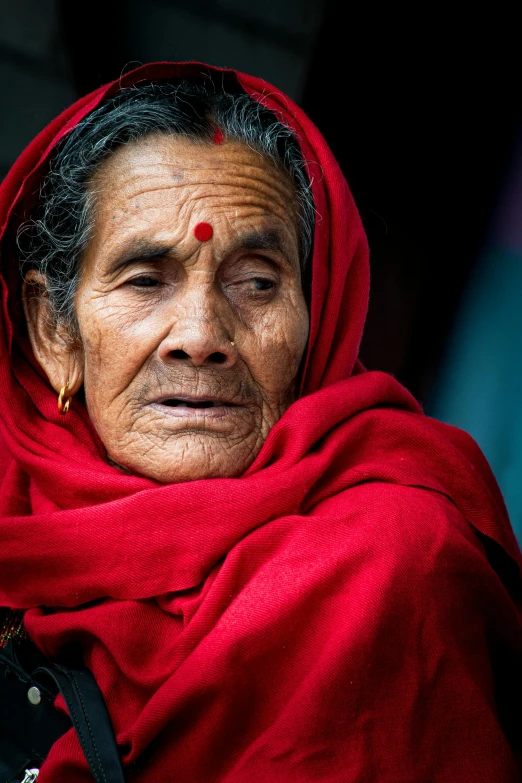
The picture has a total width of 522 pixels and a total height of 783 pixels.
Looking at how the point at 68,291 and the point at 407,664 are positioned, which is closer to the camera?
the point at 407,664

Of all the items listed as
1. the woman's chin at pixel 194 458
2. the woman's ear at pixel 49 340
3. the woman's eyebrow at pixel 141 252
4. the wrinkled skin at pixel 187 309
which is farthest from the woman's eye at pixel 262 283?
the woman's ear at pixel 49 340

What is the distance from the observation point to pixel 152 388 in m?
2.12

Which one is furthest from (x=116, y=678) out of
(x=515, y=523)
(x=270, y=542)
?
(x=515, y=523)

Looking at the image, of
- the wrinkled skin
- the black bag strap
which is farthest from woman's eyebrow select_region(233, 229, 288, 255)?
the black bag strap

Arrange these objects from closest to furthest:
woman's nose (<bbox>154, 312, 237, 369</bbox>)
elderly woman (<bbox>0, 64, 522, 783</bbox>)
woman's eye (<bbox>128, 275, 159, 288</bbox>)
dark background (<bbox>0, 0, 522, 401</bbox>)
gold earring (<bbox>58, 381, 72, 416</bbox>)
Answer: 1. elderly woman (<bbox>0, 64, 522, 783</bbox>)
2. woman's nose (<bbox>154, 312, 237, 369</bbox>)
3. woman's eye (<bbox>128, 275, 159, 288</bbox>)
4. gold earring (<bbox>58, 381, 72, 416</bbox>)
5. dark background (<bbox>0, 0, 522, 401</bbox>)

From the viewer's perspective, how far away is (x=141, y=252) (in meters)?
2.12

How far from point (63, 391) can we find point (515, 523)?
204 cm

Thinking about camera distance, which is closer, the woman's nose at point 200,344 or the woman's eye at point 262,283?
the woman's nose at point 200,344

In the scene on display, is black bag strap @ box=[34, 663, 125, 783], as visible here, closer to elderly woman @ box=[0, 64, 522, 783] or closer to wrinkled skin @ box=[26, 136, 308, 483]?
elderly woman @ box=[0, 64, 522, 783]

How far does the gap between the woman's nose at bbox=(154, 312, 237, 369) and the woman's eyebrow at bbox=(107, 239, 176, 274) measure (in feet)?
0.63

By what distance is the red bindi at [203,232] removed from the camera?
6.86ft

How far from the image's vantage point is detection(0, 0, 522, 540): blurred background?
347 cm

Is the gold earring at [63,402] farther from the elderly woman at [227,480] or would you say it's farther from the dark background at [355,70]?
the dark background at [355,70]

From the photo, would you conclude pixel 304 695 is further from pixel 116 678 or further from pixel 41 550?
pixel 41 550
